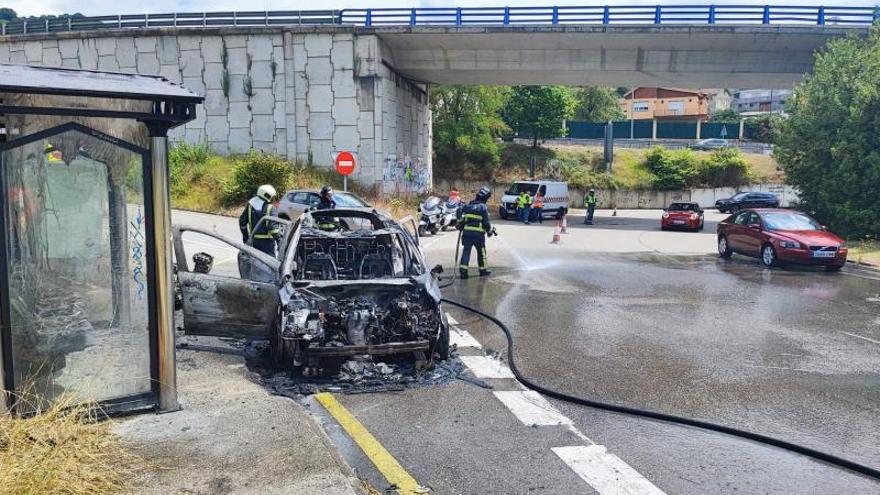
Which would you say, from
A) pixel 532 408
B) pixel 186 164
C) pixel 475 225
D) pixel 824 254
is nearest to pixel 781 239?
pixel 824 254

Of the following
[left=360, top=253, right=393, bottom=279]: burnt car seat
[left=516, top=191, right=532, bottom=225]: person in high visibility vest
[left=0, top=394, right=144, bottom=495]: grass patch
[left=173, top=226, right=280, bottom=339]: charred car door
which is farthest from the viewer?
[left=516, top=191, right=532, bottom=225]: person in high visibility vest

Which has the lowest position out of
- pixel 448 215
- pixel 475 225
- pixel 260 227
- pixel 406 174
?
pixel 448 215

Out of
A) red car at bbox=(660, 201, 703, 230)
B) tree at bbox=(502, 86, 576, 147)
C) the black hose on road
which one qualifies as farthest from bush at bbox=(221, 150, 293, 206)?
tree at bbox=(502, 86, 576, 147)

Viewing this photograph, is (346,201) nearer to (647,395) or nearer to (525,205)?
(525,205)

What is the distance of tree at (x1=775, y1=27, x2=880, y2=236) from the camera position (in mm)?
21031

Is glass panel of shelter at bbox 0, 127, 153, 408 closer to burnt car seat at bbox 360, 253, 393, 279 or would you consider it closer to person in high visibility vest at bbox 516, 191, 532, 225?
burnt car seat at bbox 360, 253, 393, 279

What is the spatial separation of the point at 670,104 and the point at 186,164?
81.2m

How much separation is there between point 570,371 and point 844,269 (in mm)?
12986

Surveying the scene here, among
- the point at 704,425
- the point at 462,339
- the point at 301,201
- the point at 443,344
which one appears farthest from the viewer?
the point at 301,201

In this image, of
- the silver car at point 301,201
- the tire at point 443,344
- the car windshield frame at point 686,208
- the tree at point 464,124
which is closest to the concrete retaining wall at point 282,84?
the silver car at point 301,201

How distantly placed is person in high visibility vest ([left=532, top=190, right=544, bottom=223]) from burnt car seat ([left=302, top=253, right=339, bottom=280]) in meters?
23.7

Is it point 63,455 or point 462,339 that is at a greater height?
point 63,455

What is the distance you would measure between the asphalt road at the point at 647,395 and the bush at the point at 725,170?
3573cm

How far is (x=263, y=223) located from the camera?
35.2 feet
